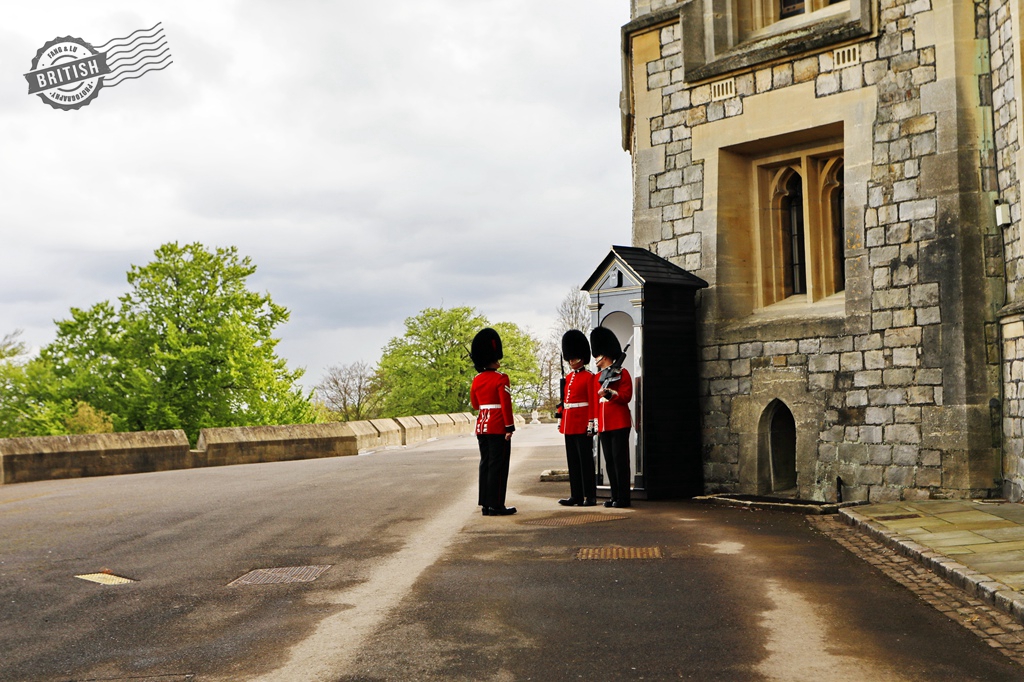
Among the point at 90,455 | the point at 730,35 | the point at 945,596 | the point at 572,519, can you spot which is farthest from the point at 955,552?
the point at 90,455

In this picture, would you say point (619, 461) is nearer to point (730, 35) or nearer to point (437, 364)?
point (730, 35)

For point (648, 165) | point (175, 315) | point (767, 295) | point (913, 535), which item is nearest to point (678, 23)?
point (648, 165)

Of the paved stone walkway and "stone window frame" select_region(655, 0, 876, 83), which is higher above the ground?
"stone window frame" select_region(655, 0, 876, 83)

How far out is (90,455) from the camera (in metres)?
17.9

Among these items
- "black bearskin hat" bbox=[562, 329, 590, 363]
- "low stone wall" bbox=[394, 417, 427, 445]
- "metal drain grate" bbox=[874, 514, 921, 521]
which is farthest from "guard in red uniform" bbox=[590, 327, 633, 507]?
"low stone wall" bbox=[394, 417, 427, 445]

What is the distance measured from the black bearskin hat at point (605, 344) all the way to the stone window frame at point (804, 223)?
86.5 inches

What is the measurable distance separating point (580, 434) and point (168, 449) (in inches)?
441

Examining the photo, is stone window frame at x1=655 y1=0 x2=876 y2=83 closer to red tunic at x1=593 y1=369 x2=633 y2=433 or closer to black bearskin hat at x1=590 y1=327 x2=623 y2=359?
black bearskin hat at x1=590 y1=327 x2=623 y2=359

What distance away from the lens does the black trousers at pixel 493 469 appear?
990cm

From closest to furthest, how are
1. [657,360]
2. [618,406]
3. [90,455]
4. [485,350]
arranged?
[485,350]
[618,406]
[657,360]
[90,455]

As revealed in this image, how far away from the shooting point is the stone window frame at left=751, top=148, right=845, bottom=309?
11.6 m

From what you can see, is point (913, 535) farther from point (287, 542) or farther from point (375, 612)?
point (287, 542)

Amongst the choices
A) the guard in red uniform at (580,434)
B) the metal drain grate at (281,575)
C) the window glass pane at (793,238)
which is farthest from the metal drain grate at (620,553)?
the window glass pane at (793,238)

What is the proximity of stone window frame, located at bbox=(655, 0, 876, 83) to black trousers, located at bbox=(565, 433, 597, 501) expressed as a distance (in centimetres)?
468
